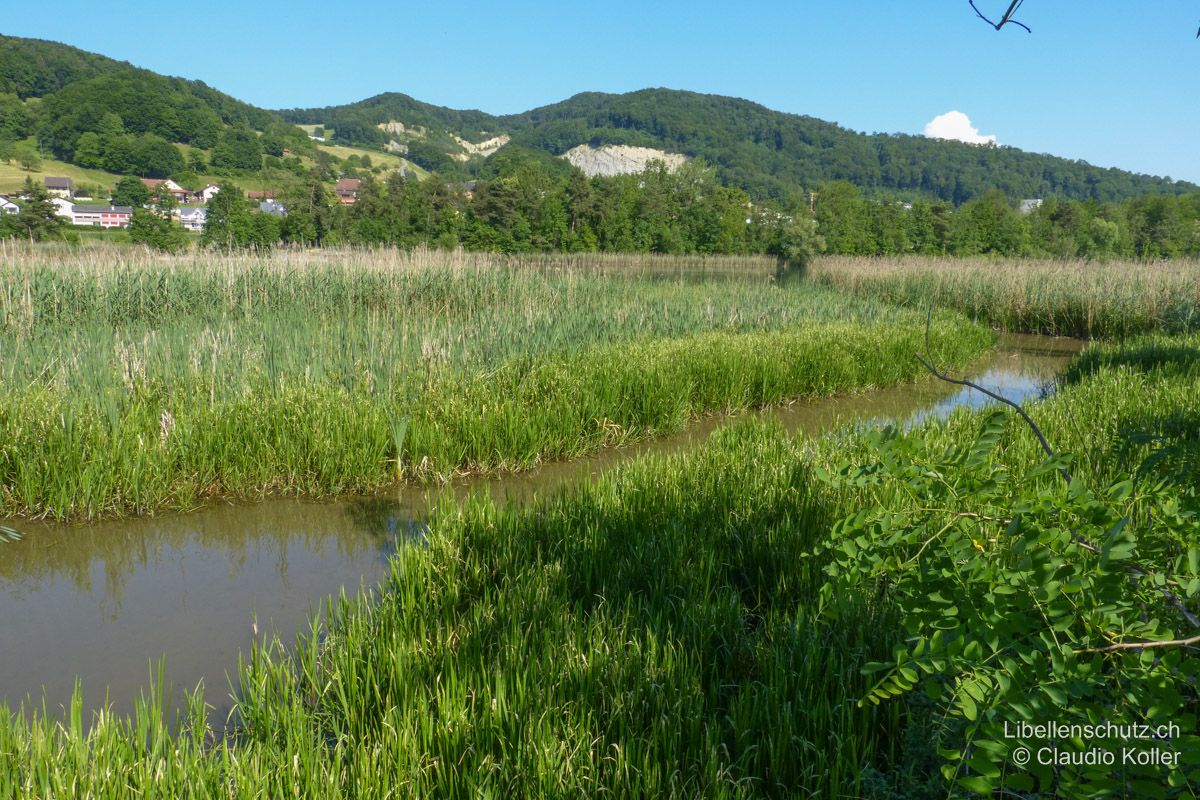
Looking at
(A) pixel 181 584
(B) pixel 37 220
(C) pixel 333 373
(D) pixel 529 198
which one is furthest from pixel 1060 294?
(D) pixel 529 198

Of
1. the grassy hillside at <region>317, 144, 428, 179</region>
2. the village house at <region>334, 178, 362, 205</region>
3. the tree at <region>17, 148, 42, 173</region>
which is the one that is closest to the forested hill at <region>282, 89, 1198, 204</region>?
the grassy hillside at <region>317, 144, 428, 179</region>

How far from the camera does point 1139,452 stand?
16.8ft

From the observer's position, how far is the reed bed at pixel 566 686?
2223 mm

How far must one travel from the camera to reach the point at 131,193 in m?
57.9

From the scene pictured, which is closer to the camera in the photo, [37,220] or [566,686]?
[566,686]

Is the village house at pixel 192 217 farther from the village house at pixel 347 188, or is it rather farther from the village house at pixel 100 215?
the village house at pixel 347 188

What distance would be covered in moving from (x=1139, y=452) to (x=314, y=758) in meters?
5.45

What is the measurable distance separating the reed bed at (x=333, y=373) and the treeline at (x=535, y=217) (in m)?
18.5

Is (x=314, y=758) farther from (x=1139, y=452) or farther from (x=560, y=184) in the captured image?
(x=560, y=184)

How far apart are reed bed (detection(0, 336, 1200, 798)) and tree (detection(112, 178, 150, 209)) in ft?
206

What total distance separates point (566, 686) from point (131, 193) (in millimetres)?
68465

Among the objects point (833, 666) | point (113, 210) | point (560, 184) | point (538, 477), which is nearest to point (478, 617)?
point (833, 666)

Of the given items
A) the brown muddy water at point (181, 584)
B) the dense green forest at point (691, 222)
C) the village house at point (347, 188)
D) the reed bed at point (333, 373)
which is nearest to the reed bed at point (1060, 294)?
the reed bed at point (333, 373)

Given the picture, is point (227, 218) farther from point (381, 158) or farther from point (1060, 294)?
point (381, 158)
